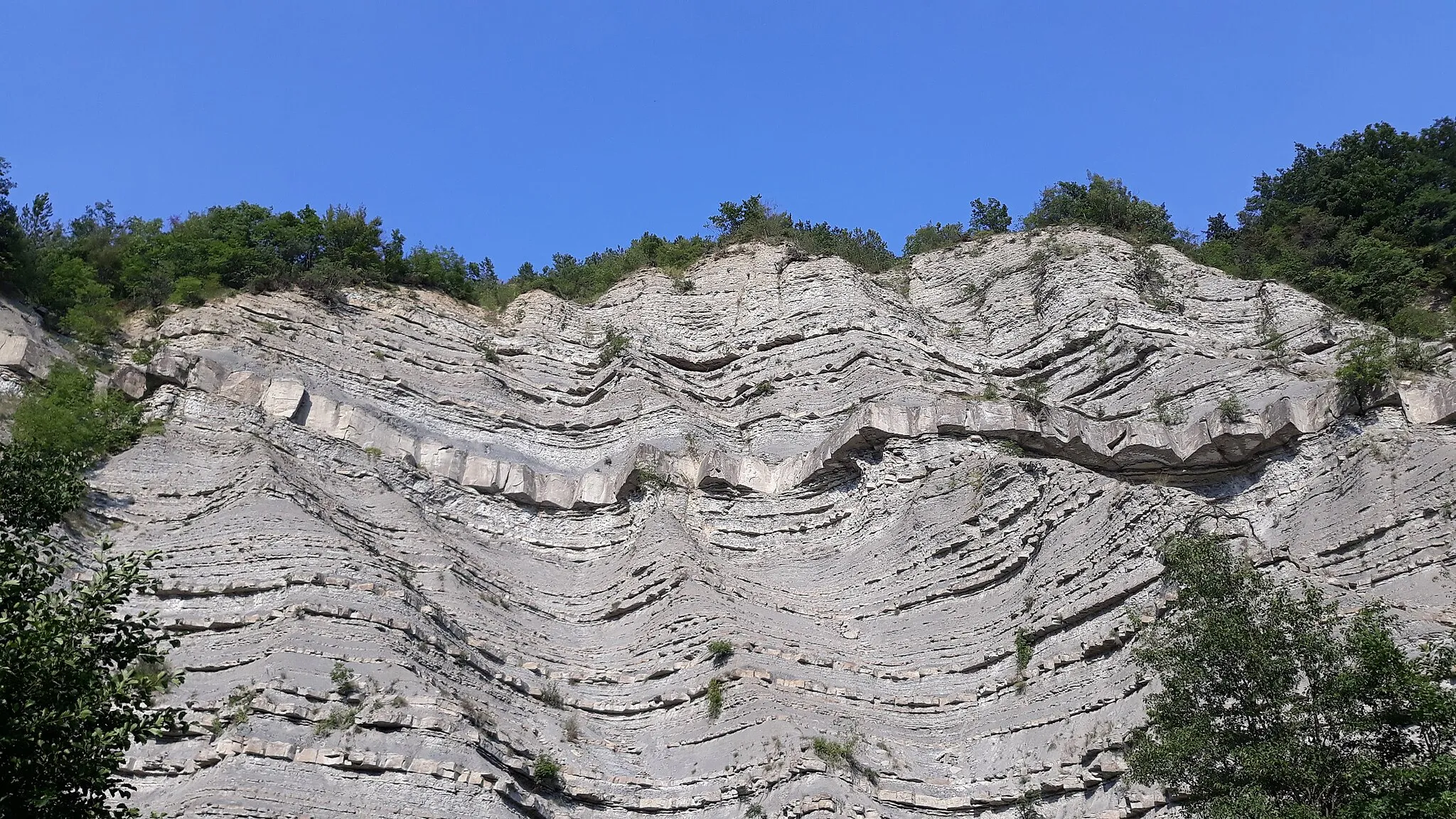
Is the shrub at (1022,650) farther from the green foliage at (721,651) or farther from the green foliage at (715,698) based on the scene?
the green foliage at (715,698)

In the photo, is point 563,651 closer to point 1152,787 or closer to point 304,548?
point 304,548

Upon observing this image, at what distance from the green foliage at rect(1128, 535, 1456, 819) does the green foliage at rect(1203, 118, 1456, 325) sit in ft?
52.4

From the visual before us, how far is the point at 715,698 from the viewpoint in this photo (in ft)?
60.5

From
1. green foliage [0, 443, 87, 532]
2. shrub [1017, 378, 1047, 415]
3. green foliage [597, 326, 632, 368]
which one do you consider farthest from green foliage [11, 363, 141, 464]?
shrub [1017, 378, 1047, 415]

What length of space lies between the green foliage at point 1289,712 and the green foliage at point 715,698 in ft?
20.4

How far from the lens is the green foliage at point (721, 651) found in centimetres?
1920

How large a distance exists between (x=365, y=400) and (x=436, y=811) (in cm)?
1256

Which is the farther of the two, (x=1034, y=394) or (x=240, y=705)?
(x=1034, y=394)

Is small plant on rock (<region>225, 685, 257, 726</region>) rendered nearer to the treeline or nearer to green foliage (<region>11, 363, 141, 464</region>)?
green foliage (<region>11, 363, 141, 464</region>)

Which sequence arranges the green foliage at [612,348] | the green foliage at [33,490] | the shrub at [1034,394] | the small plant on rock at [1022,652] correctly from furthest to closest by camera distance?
the green foliage at [612,348] → the shrub at [1034,394] → the small plant on rock at [1022,652] → the green foliage at [33,490]

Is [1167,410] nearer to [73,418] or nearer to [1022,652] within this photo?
[1022,652]

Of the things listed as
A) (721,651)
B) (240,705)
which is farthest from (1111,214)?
(240,705)

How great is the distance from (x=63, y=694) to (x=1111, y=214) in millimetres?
32242

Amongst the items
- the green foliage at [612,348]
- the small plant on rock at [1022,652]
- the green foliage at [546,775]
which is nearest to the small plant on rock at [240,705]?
the green foliage at [546,775]
